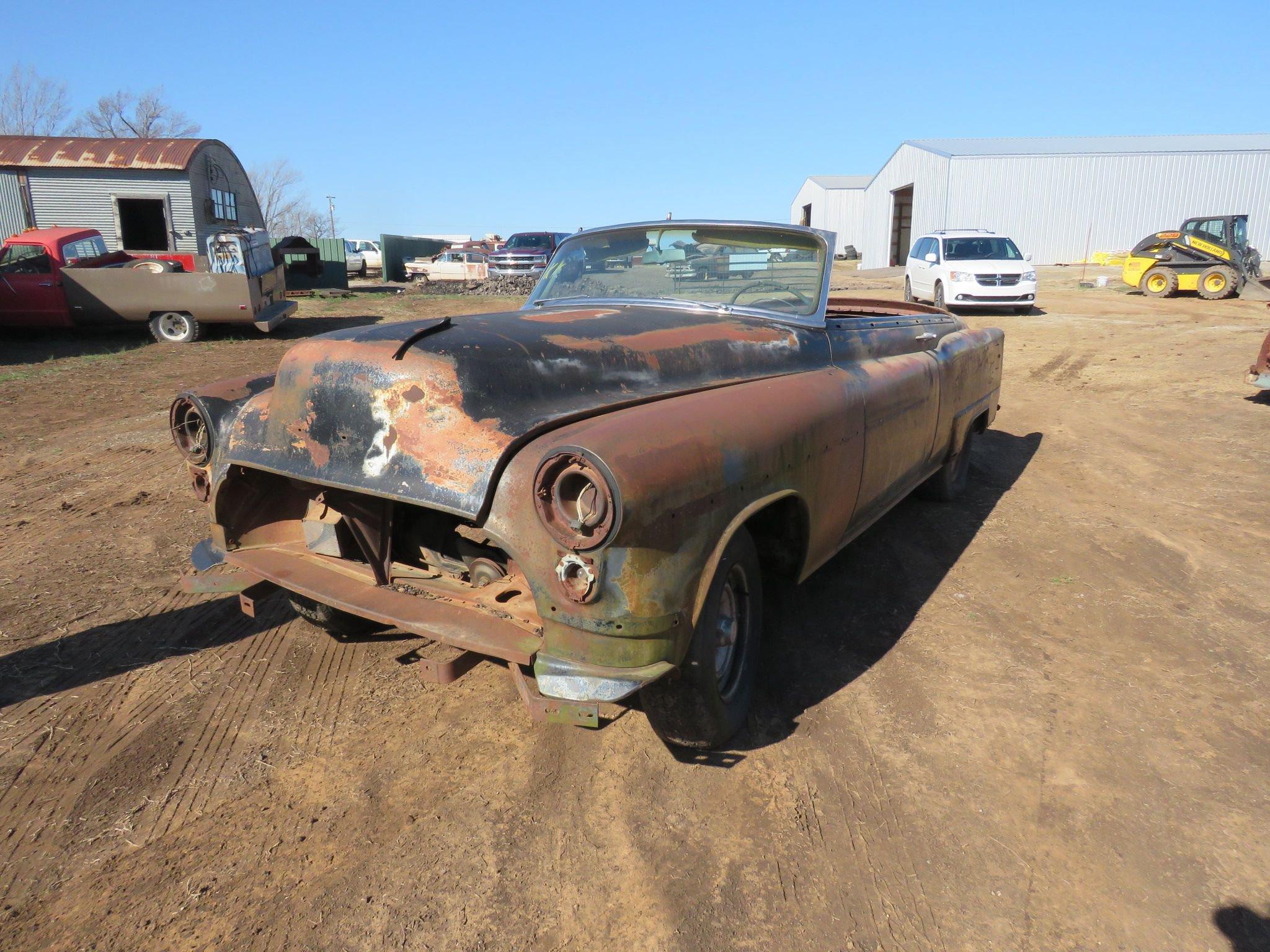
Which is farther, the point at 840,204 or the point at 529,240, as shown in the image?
the point at 840,204

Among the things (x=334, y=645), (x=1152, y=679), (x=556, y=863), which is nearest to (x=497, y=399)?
(x=556, y=863)

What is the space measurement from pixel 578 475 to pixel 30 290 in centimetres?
1408

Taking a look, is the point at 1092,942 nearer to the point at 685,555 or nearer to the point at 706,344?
the point at 685,555

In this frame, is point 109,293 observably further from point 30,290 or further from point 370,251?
point 370,251

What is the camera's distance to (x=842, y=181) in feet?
168

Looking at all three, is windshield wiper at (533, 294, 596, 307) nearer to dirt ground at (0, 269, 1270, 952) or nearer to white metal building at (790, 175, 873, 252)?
dirt ground at (0, 269, 1270, 952)

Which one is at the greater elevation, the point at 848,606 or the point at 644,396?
the point at 644,396

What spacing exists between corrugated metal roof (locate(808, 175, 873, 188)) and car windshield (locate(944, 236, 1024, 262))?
33370 millimetres

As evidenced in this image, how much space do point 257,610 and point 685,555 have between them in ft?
8.86

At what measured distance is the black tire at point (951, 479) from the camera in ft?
18.5

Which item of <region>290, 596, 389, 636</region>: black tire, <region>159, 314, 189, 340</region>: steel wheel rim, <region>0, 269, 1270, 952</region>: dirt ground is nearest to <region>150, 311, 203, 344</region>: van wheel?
<region>159, 314, 189, 340</region>: steel wheel rim

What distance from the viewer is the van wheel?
13.3 metres

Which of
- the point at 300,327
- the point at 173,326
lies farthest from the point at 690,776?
the point at 300,327

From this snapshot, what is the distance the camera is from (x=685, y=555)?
242cm
